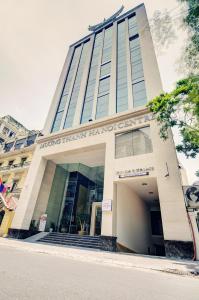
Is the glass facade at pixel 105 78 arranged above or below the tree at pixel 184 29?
above

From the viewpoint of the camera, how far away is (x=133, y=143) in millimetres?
12922

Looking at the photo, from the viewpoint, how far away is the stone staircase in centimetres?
1164

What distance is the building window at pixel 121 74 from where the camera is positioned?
16.8 meters

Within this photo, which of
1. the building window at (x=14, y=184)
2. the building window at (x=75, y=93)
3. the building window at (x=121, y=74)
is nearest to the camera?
the building window at (x=121, y=74)

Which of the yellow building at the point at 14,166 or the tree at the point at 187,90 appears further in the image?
the yellow building at the point at 14,166

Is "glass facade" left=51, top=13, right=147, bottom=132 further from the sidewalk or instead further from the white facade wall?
the sidewalk

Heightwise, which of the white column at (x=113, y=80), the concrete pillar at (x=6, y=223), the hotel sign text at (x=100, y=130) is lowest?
the concrete pillar at (x=6, y=223)

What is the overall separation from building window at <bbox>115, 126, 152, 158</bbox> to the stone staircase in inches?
257

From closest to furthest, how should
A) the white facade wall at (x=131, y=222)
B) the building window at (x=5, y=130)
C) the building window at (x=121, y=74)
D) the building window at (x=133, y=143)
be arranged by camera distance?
1. the white facade wall at (x=131, y=222)
2. the building window at (x=133, y=143)
3. the building window at (x=121, y=74)
4. the building window at (x=5, y=130)

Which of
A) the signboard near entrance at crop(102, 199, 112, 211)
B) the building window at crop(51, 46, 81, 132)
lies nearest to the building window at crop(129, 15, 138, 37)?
the building window at crop(51, 46, 81, 132)

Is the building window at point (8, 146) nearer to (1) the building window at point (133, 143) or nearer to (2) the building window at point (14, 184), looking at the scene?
(2) the building window at point (14, 184)

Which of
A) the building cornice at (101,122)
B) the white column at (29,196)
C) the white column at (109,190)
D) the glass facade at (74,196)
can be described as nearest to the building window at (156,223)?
the glass facade at (74,196)

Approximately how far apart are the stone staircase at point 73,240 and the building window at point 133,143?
21.4 ft

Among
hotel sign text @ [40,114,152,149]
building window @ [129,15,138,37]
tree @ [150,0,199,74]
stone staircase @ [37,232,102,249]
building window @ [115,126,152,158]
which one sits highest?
building window @ [129,15,138,37]
